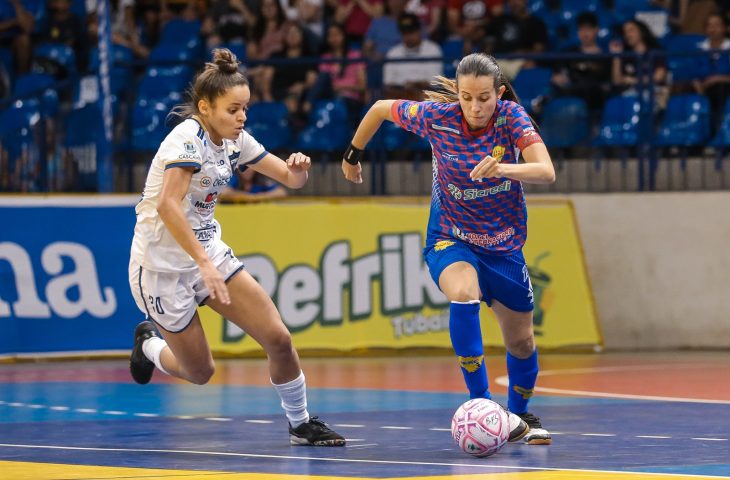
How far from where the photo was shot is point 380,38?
18.6 m

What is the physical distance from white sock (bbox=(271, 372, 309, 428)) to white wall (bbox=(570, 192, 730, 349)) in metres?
8.62

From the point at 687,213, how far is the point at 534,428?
27.7 feet

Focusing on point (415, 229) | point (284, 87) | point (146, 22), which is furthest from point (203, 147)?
point (146, 22)

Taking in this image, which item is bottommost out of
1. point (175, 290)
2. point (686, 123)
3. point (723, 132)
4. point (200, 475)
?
point (200, 475)

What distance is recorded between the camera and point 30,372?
14.6 m

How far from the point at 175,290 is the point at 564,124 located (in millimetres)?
9169

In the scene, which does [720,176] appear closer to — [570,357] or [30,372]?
[570,357]

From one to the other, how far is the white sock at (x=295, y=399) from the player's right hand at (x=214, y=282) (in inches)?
Result: 47.4

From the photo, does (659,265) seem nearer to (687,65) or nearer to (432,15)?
(687,65)

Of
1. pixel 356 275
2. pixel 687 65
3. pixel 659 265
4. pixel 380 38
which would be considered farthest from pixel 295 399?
pixel 380 38

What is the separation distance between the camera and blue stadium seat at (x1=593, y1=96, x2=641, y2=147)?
16.8 metres

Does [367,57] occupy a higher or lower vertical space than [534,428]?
higher

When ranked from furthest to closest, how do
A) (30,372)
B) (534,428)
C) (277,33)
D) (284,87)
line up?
(277,33), (284,87), (30,372), (534,428)

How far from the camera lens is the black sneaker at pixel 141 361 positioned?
934cm
